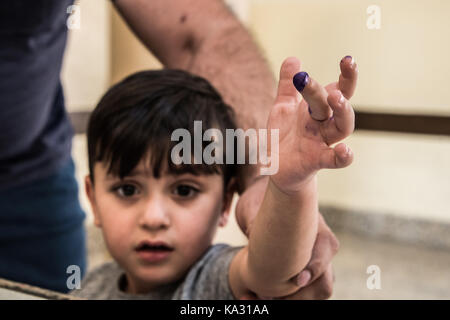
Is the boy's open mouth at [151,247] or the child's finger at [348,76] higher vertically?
the child's finger at [348,76]

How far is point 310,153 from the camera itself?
480mm

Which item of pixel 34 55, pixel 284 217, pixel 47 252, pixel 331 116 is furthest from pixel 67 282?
pixel 331 116

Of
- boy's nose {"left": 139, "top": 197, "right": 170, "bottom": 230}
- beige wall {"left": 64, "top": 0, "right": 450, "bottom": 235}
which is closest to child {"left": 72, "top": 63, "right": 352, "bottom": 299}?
boy's nose {"left": 139, "top": 197, "right": 170, "bottom": 230}

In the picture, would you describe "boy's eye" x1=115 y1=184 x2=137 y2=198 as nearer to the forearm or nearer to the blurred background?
the forearm

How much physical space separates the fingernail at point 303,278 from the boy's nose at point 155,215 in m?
0.19

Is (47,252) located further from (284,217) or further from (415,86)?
(415,86)

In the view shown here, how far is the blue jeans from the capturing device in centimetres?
107

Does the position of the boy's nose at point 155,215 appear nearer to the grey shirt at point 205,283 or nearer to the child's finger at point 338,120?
the grey shirt at point 205,283

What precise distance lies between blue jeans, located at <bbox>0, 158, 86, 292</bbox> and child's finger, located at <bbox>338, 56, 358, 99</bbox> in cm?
77

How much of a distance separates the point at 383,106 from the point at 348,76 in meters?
2.85

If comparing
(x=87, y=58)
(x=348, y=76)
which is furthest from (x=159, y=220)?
(x=87, y=58)

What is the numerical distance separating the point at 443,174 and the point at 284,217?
9.67ft

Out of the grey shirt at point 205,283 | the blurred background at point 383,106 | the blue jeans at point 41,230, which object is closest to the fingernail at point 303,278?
the grey shirt at point 205,283

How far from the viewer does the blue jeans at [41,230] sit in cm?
107
